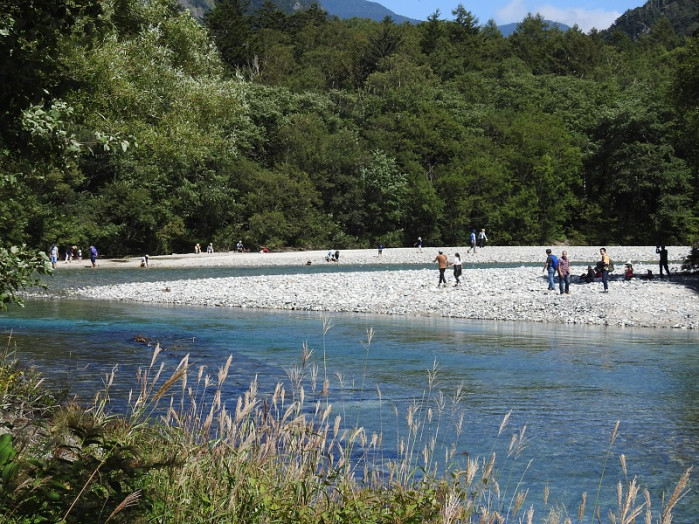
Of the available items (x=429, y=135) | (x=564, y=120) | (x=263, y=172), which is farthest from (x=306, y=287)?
(x=564, y=120)

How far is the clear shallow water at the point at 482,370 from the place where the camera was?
32.7 feet

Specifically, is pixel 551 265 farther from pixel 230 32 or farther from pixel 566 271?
pixel 230 32

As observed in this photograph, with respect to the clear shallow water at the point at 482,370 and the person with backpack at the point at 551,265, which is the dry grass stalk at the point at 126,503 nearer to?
the clear shallow water at the point at 482,370

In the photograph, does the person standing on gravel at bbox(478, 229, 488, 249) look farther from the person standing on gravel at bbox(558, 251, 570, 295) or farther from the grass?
the grass

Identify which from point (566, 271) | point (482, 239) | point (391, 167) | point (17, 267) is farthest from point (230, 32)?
point (17, 267)

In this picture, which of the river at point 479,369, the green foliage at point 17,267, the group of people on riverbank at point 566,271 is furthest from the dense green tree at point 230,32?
the green foliage at point 17,267

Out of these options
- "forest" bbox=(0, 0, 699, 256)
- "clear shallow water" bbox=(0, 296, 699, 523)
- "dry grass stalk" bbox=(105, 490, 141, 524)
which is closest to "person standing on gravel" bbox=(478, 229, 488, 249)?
"forest" bbox=(0, 0, 699, 256)

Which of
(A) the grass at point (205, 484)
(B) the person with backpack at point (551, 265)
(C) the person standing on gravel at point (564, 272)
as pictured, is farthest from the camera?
(B) the person with backpack at point (551, 265)

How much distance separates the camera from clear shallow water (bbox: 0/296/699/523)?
32.7 ft

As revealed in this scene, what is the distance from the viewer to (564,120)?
3413 inches

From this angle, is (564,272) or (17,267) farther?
(564,272)

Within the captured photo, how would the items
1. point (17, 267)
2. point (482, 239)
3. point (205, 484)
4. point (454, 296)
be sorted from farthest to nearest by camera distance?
1. point (482, 239)
2. point (454, 296)
3. point (17, 267)
4. point (205, 484)

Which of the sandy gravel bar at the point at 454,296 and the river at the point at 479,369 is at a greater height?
the sandy gravel bar at the point at 454,296

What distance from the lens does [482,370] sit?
54.4 feet
